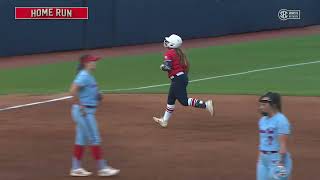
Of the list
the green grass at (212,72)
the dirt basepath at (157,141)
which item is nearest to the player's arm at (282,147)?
the dirt basepath at (157,141)

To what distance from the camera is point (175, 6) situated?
30.8m

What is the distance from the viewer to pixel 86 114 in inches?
345

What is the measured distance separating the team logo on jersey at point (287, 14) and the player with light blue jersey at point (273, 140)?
27.9 meters

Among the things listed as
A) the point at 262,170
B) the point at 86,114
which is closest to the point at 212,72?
the point at 86,114

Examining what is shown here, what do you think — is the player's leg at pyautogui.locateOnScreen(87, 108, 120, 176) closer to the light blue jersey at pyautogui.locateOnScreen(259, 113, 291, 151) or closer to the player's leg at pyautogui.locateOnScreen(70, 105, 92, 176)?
the player's leg at pyautogui.locateOnScreen(70, 105, 92, 176)

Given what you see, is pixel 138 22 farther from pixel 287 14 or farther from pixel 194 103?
pixel 194 103

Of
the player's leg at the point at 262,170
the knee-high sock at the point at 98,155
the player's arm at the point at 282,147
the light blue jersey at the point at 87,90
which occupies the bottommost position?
the knee-high sock at the point at 98,155

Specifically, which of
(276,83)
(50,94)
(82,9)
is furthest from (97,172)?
(82,9)

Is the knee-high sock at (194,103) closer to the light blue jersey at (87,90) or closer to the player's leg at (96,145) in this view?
the player's leg at (96,145)

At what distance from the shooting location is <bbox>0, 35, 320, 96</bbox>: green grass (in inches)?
716

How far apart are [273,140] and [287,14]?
2834 centimetres

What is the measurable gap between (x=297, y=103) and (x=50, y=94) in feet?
20.5

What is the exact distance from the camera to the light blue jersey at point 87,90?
8.76 m

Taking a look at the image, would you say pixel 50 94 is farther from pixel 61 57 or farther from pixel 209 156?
pixel 61 57
